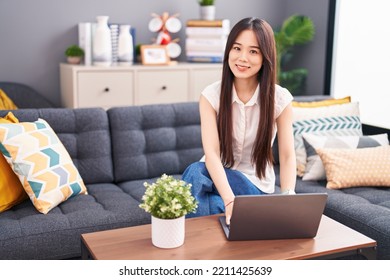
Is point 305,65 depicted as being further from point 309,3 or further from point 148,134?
point 148,134

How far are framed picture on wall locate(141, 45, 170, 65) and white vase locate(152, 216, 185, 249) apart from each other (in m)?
2.61

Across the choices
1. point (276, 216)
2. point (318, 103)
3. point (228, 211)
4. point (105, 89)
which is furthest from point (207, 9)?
point (276, 216)

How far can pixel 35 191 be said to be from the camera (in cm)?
239

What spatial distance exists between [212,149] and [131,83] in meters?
2.05

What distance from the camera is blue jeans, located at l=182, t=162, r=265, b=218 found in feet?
7.13

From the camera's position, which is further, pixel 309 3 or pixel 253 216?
pixel 309 3

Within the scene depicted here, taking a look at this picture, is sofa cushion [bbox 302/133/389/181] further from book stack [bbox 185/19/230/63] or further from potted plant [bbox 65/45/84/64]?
potted plant [bbox 65/45/84/64]

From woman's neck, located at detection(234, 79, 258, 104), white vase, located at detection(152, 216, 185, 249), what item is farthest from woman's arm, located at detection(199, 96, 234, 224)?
white vase, located at detection(152, 216, 185, 249)

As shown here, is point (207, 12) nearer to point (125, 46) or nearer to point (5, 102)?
Answer: point (125, 46)

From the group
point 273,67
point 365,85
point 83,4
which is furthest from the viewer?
point 83,4

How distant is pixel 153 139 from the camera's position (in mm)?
2979

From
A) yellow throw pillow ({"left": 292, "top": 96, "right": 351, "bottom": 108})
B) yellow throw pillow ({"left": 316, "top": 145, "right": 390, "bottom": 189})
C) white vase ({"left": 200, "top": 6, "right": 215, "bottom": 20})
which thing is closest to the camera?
yellow throw pillow ({"left": 316, "top": 145, "right": 390, "bottom": 189})

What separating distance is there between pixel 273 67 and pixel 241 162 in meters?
0.44
